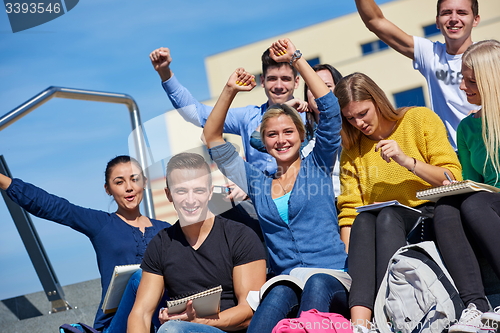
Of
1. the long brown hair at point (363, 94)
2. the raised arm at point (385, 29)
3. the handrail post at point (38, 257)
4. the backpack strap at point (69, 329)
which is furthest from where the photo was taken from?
the handrail post at point (38, 257)

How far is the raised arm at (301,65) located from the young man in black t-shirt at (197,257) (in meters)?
0.64

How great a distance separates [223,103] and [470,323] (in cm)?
148

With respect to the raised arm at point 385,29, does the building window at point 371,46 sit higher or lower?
higher

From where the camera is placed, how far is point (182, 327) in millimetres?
2123

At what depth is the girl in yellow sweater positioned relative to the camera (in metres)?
2.41

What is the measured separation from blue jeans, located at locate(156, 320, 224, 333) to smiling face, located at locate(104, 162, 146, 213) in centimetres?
120

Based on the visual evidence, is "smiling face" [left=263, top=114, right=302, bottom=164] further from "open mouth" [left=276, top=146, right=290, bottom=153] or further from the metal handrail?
the metal handrail

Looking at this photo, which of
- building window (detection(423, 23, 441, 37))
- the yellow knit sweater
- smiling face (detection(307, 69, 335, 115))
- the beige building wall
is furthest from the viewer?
building window (detection(423, 23, 441, 37))

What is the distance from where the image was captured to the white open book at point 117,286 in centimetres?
258

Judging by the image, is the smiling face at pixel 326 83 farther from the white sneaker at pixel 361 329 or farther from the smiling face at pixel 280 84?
the white sneaker at pixel 361 329

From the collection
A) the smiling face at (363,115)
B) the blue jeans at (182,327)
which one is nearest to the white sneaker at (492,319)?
the blue jeans at (182,327)

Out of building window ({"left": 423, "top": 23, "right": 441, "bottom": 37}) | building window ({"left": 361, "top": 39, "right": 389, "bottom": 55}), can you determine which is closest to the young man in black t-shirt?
building window ({"left": 423, "top": 23, "right": 441, "bottom": 37})

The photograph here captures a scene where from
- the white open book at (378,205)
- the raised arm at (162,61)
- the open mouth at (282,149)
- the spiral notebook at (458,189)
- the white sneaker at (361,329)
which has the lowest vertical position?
the white sneaker at (361,329)

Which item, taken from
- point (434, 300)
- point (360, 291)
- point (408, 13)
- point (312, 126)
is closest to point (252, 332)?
point (360, 291)
